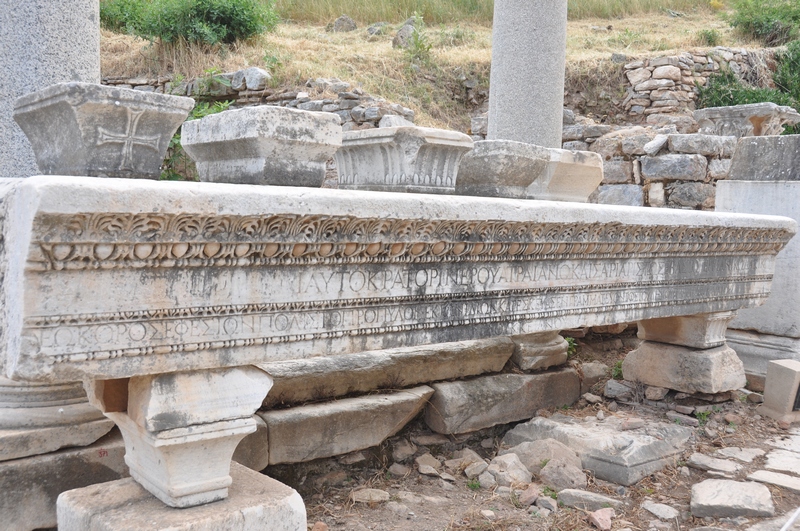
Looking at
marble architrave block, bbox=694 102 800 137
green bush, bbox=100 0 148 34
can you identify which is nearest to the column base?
marble architrave block, bbox=694 102 800 137

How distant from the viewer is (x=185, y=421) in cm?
201

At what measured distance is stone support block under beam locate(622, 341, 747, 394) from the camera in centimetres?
424

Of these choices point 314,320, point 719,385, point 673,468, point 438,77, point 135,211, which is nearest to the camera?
point 135,211

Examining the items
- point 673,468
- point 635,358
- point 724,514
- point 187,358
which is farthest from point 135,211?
point 635,358

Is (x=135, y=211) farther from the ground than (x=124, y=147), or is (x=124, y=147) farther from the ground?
(x=124, y=147)

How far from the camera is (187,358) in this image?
1.98 m

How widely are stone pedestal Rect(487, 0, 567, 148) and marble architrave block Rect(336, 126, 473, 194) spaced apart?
3.21 metres

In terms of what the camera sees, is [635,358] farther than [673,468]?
Yes

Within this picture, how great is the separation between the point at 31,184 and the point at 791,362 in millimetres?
4385

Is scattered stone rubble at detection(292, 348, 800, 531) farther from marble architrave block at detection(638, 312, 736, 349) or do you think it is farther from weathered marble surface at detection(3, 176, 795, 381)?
weathered marble surface at detection(3, 176, 795, 381)

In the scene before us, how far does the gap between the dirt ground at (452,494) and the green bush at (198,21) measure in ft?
30.4

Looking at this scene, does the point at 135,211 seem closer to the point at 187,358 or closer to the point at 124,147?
the point at 187,358

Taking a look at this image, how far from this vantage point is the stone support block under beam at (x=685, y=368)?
13.9 ft

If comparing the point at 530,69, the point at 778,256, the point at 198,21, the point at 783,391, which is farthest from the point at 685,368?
the point at 198,21
